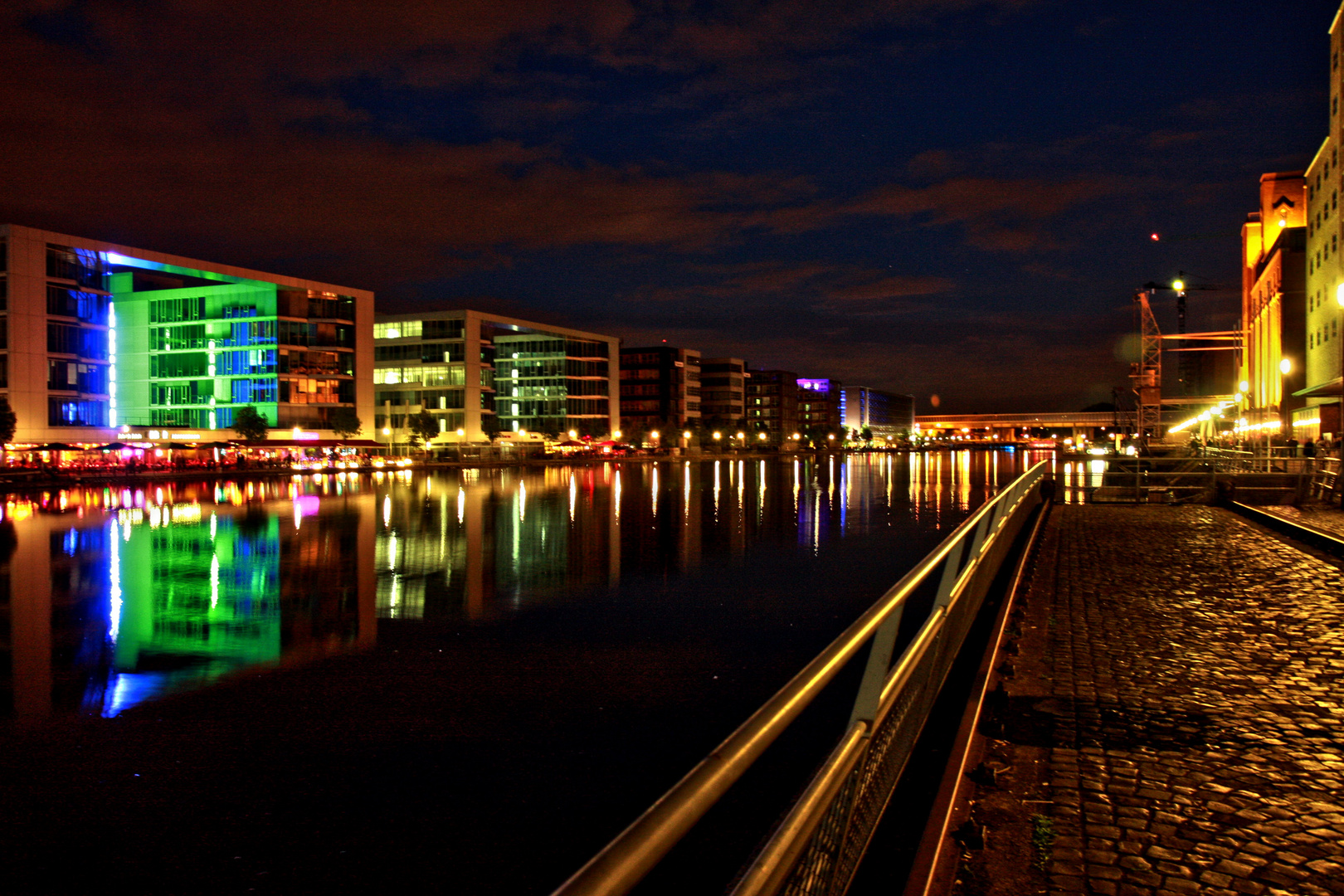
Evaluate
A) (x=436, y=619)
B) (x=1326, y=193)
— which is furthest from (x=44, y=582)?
(x=1326, y=193)

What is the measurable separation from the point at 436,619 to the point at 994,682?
6.53m

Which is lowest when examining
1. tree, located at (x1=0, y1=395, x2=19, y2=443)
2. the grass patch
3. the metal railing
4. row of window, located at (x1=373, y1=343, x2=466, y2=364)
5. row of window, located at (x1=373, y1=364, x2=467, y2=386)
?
the grass patch

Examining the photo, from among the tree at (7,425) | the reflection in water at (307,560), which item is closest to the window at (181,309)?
the tree at (7,425)

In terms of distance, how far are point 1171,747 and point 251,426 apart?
251 ft

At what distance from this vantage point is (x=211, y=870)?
15.3ft

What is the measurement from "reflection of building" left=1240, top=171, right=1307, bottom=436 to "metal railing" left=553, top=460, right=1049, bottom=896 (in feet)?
193

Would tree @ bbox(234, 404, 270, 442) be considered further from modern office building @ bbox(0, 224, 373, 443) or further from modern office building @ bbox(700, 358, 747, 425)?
modern office building @ bbox(700, 358, 747, 425)

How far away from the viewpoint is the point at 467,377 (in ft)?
326

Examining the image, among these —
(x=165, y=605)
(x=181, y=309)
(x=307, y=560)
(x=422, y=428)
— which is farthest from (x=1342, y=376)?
(x=181, y=309)

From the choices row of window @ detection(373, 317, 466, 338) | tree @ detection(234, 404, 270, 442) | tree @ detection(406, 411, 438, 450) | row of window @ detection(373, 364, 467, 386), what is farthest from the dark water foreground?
row of window @ detection(373, 317, 466, 338)

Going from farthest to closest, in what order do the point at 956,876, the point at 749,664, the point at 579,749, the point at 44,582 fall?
the point at 44,582
the point at 749,664
the point at 579,749
the point at 956,876

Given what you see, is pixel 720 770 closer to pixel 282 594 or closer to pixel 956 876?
pixel 956 876

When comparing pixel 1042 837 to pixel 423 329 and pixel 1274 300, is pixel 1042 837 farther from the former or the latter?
pixel 423 329

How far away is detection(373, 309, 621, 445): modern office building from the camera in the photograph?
328 feet
